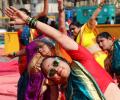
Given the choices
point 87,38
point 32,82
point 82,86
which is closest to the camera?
point 82,86

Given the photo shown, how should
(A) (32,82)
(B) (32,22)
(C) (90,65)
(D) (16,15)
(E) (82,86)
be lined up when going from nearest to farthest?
(E) (82,86), (C) (90,65), (B) (32,22), (D) (16,15), (A) (32,82)

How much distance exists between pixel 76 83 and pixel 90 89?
0.10 metres

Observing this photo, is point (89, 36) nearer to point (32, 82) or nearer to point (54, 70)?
point (32, 82)

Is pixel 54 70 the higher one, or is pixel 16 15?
pixel 16 15

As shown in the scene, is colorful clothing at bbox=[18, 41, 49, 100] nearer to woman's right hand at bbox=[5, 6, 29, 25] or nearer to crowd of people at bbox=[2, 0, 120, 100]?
crowd of people at bbox=[2, 0, 120, 100]

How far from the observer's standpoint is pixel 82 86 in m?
3.07

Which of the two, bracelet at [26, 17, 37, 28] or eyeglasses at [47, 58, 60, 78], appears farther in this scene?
bracelet at [26, 17, 37, 28]

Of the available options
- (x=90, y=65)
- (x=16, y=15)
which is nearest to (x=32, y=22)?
(x=16, y=15)

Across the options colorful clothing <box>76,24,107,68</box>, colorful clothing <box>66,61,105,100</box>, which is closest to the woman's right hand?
colorful clothing <box>66,61,105,100</box>

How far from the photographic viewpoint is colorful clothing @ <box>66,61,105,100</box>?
307cm

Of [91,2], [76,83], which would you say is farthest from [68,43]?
[91,2]

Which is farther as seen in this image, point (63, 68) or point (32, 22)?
point (32, 22)

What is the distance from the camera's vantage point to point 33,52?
502 cm

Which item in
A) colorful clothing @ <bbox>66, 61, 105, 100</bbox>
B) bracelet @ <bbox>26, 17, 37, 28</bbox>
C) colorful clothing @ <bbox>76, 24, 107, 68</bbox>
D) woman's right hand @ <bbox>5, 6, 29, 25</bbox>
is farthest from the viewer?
colorful clothing @ <bbox>76, 24, 107, 68</bbox>
